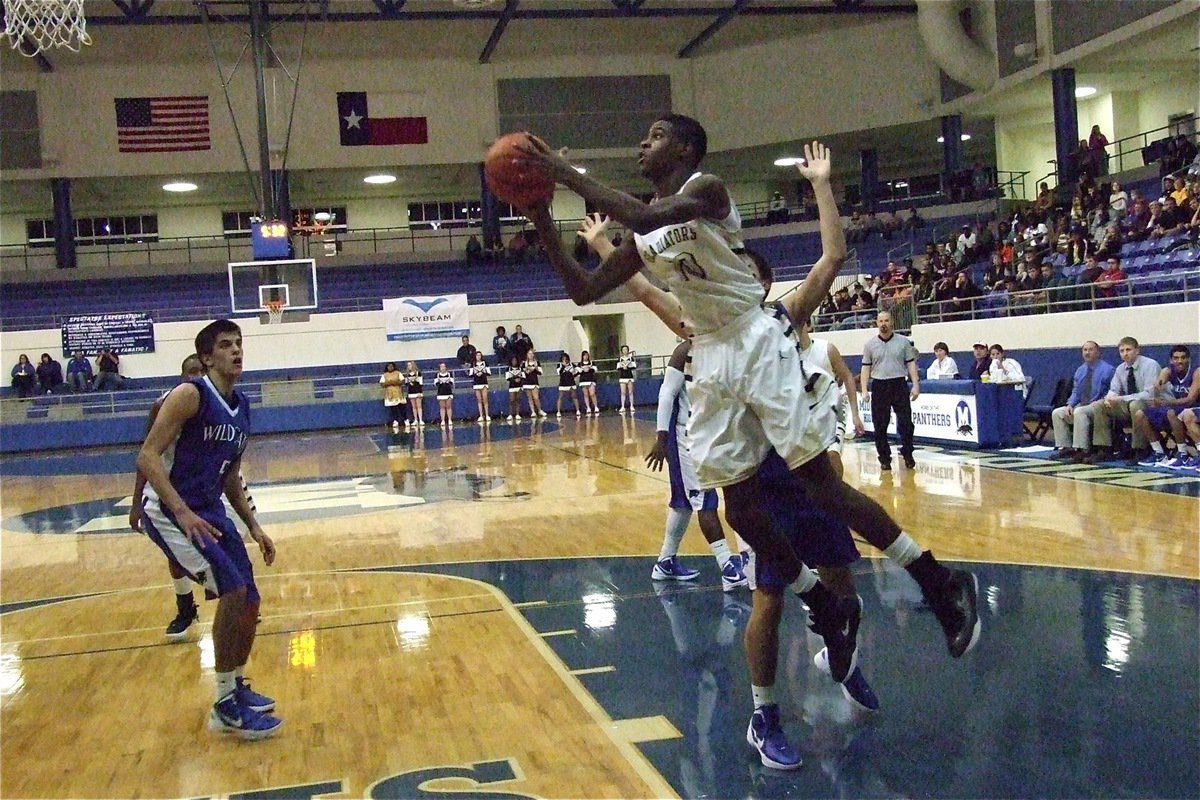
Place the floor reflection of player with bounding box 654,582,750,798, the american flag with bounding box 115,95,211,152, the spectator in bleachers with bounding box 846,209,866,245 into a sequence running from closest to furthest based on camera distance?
the floor reflection of player with bounding box 654,582,750,798, the spectator in bleachers with bounding box 846,209,866,245, the american flag with bounding box 115,95,211,152

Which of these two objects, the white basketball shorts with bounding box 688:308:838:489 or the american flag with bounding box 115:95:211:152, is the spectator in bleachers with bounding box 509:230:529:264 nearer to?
the american flag with bounding box 115:95:211:152

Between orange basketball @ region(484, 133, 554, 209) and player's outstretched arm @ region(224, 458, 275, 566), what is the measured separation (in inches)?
88.6

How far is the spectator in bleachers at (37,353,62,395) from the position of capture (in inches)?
1046

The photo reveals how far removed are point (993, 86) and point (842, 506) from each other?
2657 centimetres

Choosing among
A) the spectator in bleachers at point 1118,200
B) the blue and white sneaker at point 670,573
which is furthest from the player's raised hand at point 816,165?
the spectator in bleachers at point 1118,200

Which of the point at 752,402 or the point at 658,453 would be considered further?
the point at 658,453

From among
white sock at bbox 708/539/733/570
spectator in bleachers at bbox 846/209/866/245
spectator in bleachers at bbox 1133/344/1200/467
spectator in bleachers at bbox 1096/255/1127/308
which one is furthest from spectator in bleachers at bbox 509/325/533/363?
white sock at bbox 708/539/733/570

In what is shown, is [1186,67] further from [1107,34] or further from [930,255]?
[930,255]

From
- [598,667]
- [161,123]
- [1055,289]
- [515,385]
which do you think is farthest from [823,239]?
[161,123]

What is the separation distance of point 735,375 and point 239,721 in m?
2.48

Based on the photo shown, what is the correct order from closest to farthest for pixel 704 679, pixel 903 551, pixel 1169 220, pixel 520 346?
pixel 903 551, pixel 704 679, pixel 1169 220, pixel 520 346

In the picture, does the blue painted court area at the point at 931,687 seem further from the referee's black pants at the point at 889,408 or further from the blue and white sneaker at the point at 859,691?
the referee's black pants at the point at 889,408

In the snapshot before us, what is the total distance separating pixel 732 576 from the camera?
667 cm

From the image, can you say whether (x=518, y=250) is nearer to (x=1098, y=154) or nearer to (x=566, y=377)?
(x=566, y=377)
